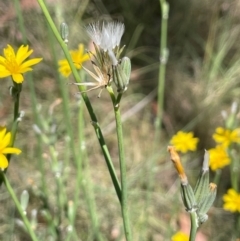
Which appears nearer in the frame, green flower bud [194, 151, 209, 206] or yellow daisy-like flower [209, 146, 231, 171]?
green flower bud [194, 151, 209, 206]

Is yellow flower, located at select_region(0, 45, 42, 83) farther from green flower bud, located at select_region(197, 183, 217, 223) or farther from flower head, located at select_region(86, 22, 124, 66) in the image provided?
green flower bud, located at select_region(197, 183, 217, 223)

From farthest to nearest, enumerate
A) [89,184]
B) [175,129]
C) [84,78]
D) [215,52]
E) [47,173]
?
[215,52]
[175,129]
[47,173]
[89,184]
[84,78]

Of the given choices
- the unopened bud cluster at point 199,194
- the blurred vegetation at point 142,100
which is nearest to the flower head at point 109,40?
the unopened bud cluster at point 199,194

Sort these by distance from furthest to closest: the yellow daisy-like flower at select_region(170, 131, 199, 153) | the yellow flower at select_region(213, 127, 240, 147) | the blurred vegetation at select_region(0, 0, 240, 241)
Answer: the blurred vegetation at select_region(0, 0, 240, 241)
the yellow daisy-like flower at select_region(170, 131, 199, 153)
the yellow flower at select_region(213, 127, 240, 147)

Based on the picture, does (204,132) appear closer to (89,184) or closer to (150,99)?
(150,99)

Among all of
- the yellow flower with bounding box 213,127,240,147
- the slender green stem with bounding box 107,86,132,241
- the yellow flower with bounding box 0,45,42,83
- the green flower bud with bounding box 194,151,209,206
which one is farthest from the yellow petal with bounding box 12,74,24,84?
the yellow flower with bounding box 213,127,240,147

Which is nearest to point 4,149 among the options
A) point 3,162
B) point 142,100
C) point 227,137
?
point 3,162

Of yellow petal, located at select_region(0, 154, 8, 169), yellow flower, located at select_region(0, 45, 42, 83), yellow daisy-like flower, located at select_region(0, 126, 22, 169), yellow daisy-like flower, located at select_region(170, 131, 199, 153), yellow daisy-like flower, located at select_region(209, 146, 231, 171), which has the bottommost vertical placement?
yellow petal, located at select_region(0, 154, 8, 169)

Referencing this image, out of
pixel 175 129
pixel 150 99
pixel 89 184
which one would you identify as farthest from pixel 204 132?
pixel 89 184
